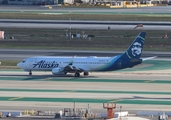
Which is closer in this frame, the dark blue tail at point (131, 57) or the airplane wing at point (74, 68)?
the dark blue tail at point (131, 57)

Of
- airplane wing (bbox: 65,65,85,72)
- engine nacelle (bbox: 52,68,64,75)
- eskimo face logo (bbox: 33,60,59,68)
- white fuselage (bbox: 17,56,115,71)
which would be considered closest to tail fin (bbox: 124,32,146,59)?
white fuselage (bbox: 17,56,115,71)

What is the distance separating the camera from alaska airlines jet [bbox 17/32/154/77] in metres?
74.1

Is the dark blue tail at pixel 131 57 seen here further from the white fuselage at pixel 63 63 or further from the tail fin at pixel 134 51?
the white fuselage at pixel 63 63

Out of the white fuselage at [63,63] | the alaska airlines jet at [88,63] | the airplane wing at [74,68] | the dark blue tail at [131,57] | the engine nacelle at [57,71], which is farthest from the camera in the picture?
the engine nacelle at [57,71]

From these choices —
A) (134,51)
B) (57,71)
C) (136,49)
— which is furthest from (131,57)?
(57,71)

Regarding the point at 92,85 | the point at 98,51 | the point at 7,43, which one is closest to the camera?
the point at 92,85

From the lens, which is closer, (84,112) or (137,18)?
(84,112)

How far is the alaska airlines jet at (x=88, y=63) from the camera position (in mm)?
74125

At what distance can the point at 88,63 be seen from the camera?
75.2 metres

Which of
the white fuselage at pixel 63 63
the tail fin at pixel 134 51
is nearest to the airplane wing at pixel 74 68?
the white fuselage at pixel 63 63

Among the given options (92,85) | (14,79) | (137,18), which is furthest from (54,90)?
(137,18)

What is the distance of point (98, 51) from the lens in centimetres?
10050

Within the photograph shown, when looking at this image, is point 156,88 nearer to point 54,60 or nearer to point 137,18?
point 54,60

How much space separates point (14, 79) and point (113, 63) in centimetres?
1197
